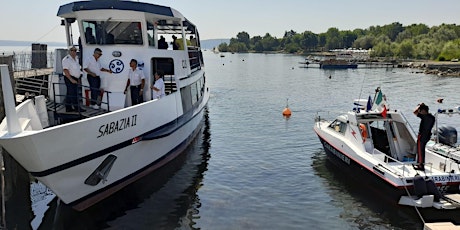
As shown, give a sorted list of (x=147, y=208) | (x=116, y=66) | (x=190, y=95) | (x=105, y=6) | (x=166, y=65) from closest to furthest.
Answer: (x=147, y=208), (x=105, y=6), (x=116, y=66), (x=166, y=65), (x=190, y=95)

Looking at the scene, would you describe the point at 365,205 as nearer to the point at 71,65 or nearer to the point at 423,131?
the point at 423,131

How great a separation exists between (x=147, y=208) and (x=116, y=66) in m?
5.22

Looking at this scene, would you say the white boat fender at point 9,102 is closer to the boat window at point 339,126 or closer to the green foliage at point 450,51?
the boat window at point 339,126

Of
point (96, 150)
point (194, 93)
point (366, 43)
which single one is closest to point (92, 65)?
point (96, 150)

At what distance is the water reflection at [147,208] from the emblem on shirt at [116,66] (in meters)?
3.81

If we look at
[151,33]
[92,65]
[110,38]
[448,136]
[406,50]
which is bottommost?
[448,136]

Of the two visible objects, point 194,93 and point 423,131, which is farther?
point 194,93

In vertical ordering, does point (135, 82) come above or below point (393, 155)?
above

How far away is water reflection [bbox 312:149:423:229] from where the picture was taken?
11.3m

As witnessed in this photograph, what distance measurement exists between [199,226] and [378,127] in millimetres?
7221

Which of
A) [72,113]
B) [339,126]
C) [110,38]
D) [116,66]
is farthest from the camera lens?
[339,126]

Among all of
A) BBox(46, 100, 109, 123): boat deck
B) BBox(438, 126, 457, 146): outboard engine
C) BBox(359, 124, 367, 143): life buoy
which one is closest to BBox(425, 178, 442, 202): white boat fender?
BBox(359, 124, 367, 143): life buoy

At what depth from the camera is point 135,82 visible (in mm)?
13734

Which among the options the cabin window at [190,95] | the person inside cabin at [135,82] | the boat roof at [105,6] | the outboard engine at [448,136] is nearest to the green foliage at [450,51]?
the cabin window at [190,95]
